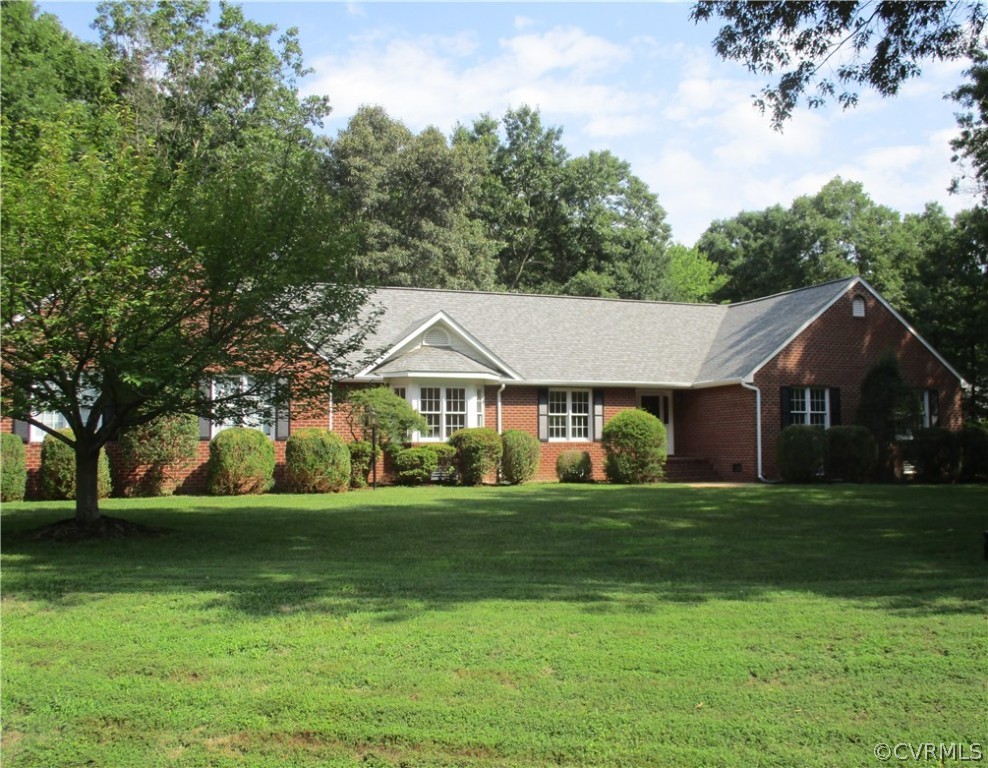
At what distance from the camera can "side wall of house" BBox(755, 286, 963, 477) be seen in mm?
24812

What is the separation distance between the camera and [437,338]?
24.1 m

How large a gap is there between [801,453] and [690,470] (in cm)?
342

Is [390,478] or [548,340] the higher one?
[548,340]

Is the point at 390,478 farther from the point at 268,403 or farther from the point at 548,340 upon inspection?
the point at 268,403

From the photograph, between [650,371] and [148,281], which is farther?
[650,371]

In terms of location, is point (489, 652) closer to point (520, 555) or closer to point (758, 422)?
point (520, 555)

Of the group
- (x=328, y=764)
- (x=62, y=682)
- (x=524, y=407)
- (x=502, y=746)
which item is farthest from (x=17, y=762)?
(x=524, y=407)

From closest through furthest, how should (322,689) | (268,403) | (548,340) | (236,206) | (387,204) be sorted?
(322,689) < (236,206) < (268,403) < (548,340) < (387,204)

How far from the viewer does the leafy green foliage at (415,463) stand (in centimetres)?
2188

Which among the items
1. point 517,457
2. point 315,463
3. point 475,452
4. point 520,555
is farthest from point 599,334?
point 520,555

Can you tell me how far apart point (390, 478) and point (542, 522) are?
915 centimetres

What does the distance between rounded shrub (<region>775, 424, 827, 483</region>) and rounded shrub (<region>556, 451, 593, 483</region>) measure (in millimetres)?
4988

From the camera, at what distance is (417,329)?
76.9 ft

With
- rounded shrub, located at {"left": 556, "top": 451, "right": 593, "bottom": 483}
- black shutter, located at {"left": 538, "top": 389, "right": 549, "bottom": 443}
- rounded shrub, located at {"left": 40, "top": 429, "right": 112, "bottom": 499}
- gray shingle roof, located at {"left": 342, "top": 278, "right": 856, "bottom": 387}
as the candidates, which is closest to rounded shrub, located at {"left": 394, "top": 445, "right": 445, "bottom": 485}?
gray shingle roof, located at {"left": 342, "top": 278, "right": 856, "bottom": 387}
